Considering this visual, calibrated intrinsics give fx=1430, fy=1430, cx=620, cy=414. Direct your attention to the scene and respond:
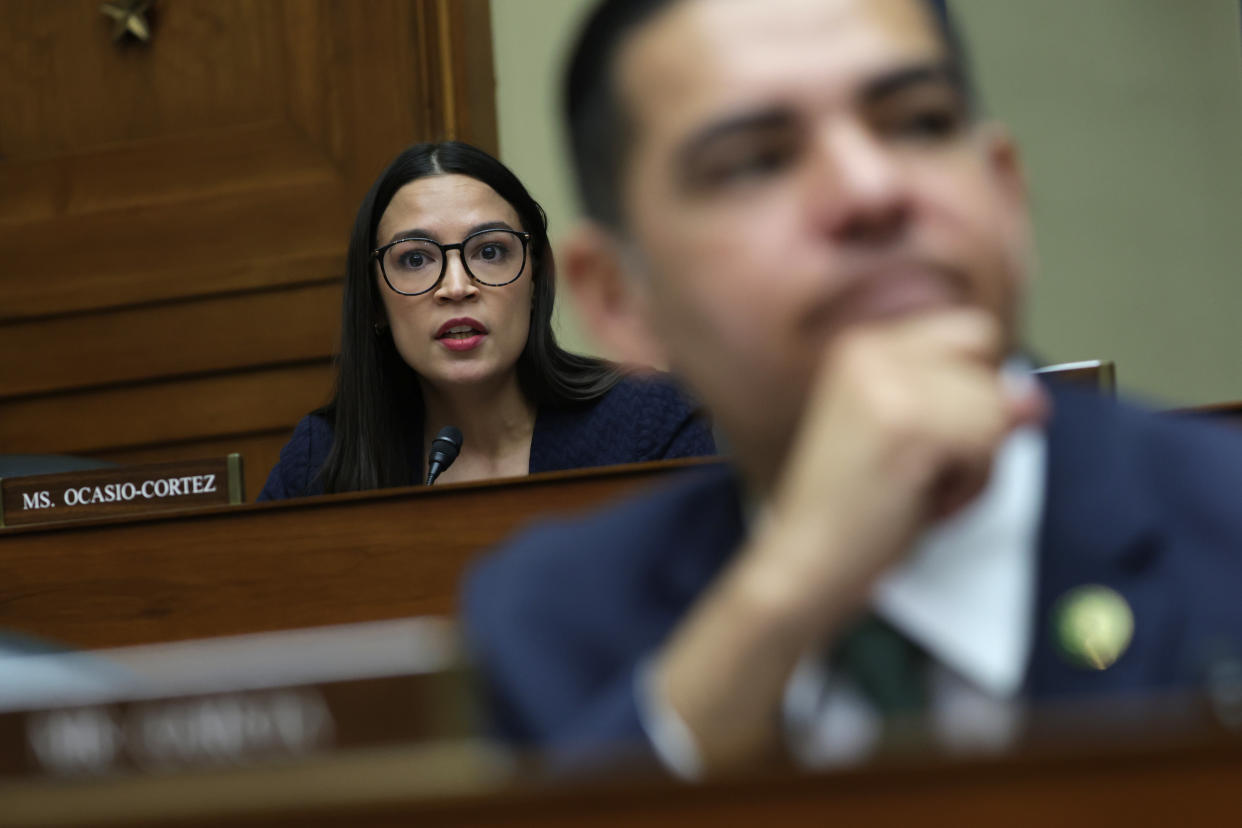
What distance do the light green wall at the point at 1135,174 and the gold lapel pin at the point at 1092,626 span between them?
3.01 meters

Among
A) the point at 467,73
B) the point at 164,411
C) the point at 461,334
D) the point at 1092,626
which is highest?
the point at 467,73

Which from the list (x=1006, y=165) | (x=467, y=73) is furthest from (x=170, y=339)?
(x=1006, y=165)

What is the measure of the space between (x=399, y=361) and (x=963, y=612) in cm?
219

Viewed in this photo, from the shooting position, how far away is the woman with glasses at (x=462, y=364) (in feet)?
8.43

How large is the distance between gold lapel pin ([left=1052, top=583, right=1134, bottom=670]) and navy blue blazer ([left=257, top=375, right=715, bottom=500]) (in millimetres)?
1894

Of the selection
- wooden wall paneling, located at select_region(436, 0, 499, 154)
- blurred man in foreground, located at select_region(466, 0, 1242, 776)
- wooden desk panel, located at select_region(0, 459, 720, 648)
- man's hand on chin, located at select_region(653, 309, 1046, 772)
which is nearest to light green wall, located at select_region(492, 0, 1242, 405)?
wooden wall paneling, located at select_region(436, 0, 499, 154)

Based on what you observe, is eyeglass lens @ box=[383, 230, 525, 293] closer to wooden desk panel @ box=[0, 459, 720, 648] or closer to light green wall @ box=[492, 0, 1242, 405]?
wooden desk panel @ box=[0, 459, 720, 648]

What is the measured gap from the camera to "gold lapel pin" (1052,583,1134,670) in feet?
1.96

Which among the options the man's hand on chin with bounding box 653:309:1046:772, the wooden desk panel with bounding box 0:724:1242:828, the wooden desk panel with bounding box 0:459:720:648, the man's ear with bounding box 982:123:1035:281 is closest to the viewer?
the wooden desk panel with bounding box 0:724:1242:828

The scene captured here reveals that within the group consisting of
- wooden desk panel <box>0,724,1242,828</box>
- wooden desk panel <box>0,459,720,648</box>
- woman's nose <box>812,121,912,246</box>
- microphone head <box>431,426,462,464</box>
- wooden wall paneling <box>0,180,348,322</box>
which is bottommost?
wooden desk panel <box>0,459,720,648</box>

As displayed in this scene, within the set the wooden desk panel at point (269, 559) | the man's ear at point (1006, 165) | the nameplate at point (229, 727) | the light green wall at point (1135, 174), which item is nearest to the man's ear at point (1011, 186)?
the man's ear at point (1006, 165)

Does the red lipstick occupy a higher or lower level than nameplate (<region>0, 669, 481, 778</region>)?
higher

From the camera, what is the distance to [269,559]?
202 cm

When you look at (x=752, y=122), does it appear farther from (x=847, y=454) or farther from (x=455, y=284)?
(x=455, y=284)
